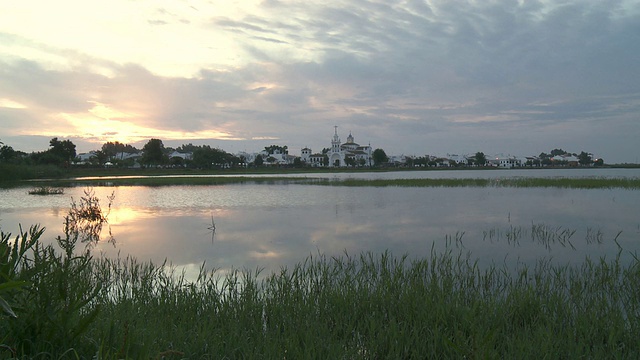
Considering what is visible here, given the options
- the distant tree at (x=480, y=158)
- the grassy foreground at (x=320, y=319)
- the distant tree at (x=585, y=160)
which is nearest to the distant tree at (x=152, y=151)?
the grassy foreground at (x=320, y=319)

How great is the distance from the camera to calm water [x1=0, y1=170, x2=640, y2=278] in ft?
39.9

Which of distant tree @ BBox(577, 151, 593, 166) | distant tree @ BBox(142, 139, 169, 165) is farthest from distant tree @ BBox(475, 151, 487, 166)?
distant tree @ BBox(142, 139, 169, 165)

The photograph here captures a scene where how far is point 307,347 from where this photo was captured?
4902mm

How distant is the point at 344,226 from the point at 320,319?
36.3 ft

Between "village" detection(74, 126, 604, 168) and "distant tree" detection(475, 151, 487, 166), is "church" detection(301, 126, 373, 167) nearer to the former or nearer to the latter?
"village" detection(74, 126, 604, 168)

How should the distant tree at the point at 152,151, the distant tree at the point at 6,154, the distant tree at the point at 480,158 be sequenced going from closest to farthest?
the distant tree at the point at 6,154 < the distant tree at the point at 152,151 < the distant tree at the point at 480,158

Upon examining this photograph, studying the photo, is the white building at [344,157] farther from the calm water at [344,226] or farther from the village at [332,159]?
the calm water at [344,226]

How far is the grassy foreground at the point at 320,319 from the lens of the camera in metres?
3.90

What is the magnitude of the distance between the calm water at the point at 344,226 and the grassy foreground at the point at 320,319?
12.1 feet

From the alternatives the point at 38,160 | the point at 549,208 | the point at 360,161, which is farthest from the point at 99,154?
the point at 549,208

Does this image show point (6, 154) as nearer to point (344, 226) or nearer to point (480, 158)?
point (344, 226)

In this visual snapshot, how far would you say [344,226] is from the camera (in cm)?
1716

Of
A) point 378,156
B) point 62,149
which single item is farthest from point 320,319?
point 378,156

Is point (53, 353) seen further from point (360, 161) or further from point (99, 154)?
point (360, 161)
